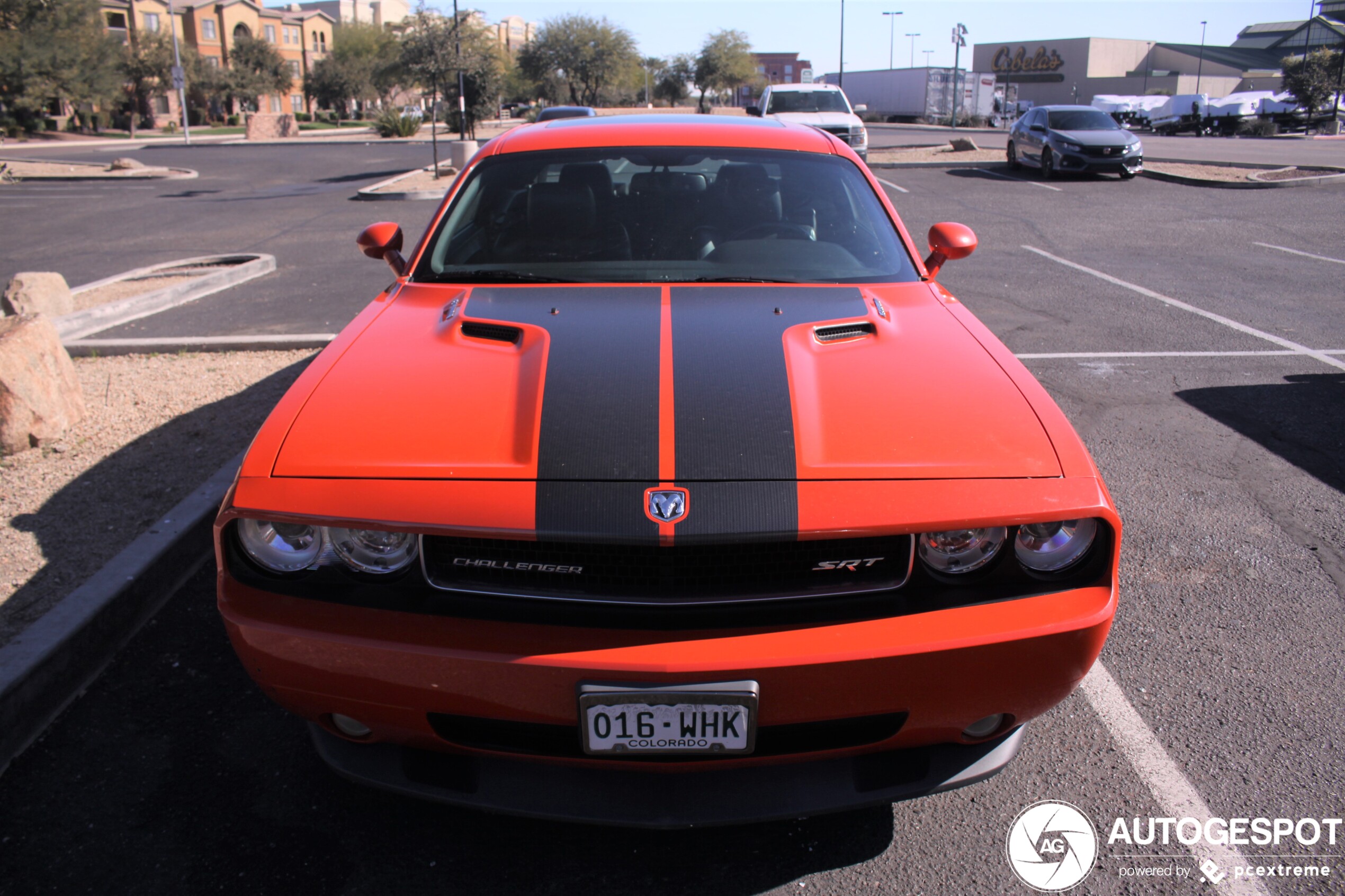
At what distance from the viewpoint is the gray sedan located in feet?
63.2

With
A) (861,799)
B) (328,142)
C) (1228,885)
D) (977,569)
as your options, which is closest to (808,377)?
(977,569)

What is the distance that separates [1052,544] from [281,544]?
5.48 feet

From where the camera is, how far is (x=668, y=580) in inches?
75.3

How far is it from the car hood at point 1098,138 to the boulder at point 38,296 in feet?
60.6

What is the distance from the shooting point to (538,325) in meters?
2.58

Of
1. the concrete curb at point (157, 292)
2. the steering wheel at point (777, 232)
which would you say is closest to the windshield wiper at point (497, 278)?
the steering wheel at point (777, 232)

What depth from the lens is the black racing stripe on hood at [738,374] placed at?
6.46ft

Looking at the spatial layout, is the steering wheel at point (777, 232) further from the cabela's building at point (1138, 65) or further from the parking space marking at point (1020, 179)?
the cabela's building at point (1138, 65)

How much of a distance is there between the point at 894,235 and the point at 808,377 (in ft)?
4.31

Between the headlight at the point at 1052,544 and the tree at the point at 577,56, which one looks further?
the tree at the point at 577,56

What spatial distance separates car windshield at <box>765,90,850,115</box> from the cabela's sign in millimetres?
71491

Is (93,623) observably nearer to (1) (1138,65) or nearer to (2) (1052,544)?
(2) (1052,544)

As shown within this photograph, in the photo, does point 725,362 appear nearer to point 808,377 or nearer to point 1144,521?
point 808,377

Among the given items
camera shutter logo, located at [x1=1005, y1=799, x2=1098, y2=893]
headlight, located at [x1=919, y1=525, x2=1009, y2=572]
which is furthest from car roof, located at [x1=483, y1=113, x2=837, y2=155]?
camera shutter logo, located at [x1=1005, y1=799, x2=1098, y2=893]
